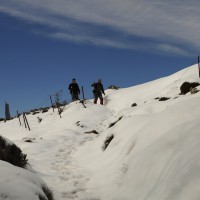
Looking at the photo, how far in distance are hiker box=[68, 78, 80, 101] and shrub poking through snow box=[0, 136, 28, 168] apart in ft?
66.9

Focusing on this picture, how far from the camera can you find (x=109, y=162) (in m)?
10.3

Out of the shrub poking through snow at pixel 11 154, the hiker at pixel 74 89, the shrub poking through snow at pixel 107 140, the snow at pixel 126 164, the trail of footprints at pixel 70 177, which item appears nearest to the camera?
the snow at pixel 126 164

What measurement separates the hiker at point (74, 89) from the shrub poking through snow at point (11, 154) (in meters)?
20.4

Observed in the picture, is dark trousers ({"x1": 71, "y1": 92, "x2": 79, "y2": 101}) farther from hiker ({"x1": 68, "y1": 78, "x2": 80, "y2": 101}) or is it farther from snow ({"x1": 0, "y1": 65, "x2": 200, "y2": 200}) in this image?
snow ({"x1": 0, "y1": 65, "x2": 200, "y2": 200})

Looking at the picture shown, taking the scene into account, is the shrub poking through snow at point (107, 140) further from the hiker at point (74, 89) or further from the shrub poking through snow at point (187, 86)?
Answer: the hiker at point (74, 89)

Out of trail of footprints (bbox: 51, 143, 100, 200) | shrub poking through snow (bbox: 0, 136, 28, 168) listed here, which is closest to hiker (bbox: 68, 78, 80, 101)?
trail of footprints (bbox: 51, 143, 100, 200)

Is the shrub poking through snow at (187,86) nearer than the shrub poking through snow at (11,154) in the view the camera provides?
No

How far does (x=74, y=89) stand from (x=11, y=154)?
69.2 feet

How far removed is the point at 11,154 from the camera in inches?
409

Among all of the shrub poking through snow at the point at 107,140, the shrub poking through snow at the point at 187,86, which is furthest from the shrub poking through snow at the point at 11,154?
the shrub poking through snow at the point at 187,86

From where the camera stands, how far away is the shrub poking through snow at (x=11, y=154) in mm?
10203

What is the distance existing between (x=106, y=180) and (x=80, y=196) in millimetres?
1039

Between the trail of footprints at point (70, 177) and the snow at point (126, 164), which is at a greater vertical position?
the snow at point (126, 164)

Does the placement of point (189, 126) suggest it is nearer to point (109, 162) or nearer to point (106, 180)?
point (106, 180)
